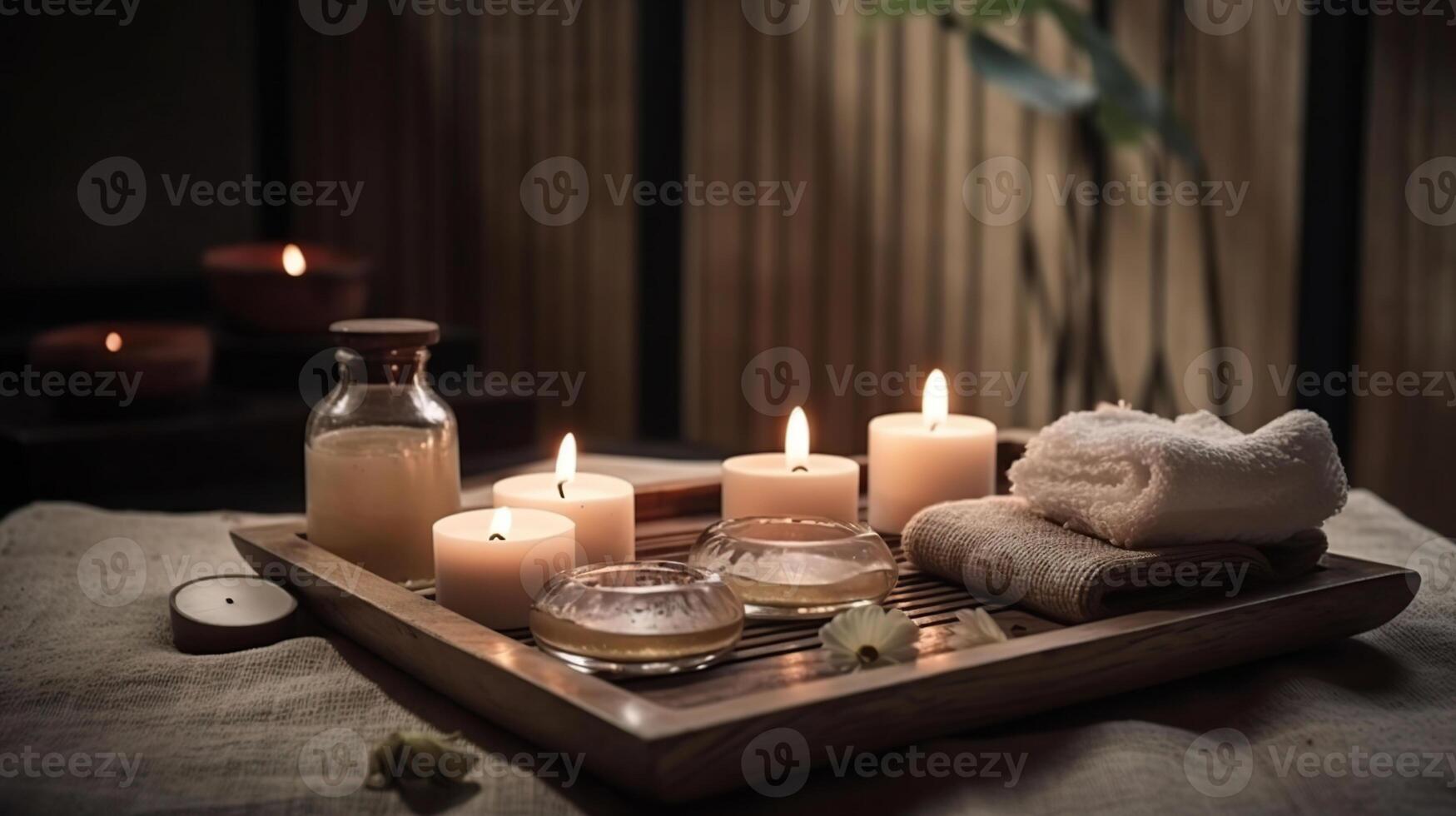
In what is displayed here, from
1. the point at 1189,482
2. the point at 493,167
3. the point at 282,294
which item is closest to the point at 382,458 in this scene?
the point at 1189,482

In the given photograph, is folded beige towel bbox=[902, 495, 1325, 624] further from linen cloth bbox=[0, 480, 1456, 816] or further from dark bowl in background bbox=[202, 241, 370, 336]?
dark bowl in background bbox=[202, 241, 370, 336]

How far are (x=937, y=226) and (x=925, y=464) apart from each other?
1368 millimetres

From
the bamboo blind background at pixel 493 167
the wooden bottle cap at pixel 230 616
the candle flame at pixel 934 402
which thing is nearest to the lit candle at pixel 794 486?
the candle flame at pixel 934 402

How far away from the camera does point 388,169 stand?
2.99m

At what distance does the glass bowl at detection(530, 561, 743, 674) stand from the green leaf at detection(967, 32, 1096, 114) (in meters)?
1.46

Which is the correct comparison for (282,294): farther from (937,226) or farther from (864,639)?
(864,639)

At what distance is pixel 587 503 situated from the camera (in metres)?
1.00

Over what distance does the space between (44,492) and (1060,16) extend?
1525 mm

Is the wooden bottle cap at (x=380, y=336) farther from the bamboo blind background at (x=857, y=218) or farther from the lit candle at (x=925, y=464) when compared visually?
the bamboo blind background at (x=857, y=218)

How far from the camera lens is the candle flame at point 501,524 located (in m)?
0.92

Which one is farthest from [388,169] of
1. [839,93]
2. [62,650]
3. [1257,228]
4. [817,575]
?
[817,575]

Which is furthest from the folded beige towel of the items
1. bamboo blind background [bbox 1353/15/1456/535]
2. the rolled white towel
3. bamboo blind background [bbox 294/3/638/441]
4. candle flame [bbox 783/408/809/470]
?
bamboo blind background [bbox 294/3/638/441]

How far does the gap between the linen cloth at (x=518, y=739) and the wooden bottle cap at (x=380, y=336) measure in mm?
212

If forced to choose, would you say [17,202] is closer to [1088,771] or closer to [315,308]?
[315,308]
